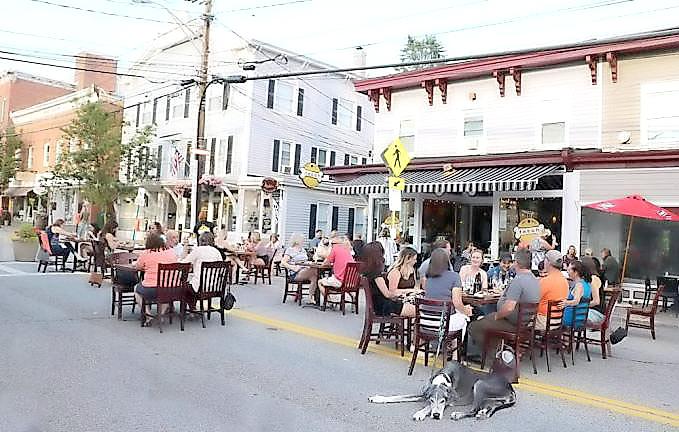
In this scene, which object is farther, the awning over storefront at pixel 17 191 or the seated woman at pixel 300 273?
the awning over storefront at pixel 17 191

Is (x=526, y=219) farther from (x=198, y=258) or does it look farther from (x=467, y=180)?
(x=198, y=258)

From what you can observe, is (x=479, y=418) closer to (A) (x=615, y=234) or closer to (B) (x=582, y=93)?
(A) (x=615, y=234)

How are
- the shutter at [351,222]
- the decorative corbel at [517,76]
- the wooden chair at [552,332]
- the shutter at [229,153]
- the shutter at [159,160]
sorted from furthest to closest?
the shutter at [159,160] < the shutter at [351,222] < the shutter at [229,153] < the decorative corbel at [517,76] < the wooden chair at [552,332]


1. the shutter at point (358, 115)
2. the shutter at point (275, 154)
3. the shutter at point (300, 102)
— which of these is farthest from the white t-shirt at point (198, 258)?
the shutter at point (358, 115)

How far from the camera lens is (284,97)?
27562 mm

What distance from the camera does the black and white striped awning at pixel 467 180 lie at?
14.5 m

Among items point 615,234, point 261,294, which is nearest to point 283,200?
point 261,294

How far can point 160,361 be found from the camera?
22.8 feet

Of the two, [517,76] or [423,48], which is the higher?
[423,48]

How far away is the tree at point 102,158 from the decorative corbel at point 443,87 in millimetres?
18195

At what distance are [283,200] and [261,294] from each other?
13082 mm

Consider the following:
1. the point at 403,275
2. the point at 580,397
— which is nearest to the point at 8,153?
the point at 403,275

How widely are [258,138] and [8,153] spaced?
1027 inches

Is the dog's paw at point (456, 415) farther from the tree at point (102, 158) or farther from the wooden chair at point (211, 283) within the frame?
the tree at point (102, 158)
